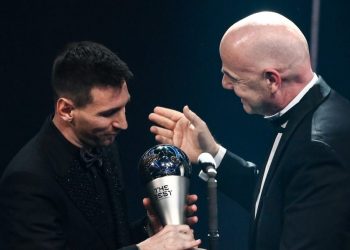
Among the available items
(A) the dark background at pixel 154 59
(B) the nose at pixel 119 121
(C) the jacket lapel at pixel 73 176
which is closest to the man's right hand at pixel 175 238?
(C) the jacket lapel at pixel 73 176

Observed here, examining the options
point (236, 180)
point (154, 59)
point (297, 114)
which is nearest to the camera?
point (297, 114)

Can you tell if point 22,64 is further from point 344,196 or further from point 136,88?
point 344,196

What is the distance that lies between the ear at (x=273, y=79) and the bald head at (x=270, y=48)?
12mm

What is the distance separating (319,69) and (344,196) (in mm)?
1337

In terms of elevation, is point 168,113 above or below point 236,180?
above

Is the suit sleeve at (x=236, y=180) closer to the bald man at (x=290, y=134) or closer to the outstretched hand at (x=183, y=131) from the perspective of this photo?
the outstretched hand at (x=183, y=131)

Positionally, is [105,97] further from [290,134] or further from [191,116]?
[290,134]

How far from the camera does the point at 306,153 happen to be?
2.01 metres

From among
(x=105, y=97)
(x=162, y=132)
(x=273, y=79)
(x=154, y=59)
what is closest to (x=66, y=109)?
(x=105, y=97)

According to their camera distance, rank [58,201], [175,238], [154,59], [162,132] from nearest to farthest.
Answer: [175,238] < [58,201] < [162,132] < [154,59]

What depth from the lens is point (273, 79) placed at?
2201mm

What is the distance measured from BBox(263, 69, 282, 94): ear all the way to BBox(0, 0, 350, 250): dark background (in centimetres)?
99

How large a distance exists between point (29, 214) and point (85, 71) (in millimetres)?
468

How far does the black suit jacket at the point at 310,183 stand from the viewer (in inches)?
77.0
